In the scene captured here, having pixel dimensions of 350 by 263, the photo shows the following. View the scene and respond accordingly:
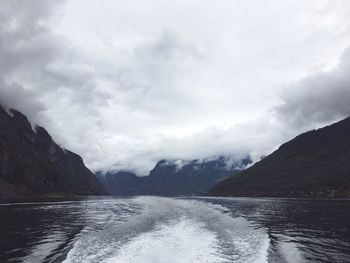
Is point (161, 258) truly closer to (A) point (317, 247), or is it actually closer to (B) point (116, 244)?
(B) point (116, 244)

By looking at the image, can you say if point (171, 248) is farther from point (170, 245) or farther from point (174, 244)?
point (174, 244)

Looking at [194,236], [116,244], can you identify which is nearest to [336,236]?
[194,236]

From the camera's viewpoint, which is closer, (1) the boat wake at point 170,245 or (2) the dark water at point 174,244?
(1) the boat wake at point 170,245

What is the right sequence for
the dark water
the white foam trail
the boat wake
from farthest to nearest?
1. the dark water
2. the boat wake
3. the white foam trail

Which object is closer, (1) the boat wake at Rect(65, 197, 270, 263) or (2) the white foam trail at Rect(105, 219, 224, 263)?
(2) the white foam trail at Rect(105, 219, 224, 263)

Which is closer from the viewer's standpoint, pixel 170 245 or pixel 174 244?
pixel 170 245

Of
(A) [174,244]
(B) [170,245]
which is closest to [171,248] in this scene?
(B) [170,245]

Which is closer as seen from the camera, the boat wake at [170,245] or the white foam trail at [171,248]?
the white foam trail at [171,248]

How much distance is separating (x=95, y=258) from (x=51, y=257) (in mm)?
5144

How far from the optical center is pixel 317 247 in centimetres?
4941

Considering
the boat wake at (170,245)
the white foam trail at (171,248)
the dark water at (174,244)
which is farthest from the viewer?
the dark water at (174,244)

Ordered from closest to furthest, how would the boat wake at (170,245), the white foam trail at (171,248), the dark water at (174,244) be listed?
the white foam trail at (171,248), the boat wake at (170,245), the dark water at (174,244)

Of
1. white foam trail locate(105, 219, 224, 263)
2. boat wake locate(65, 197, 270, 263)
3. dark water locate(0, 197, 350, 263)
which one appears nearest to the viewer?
white foam trail locate(105, 219, 224, 263)

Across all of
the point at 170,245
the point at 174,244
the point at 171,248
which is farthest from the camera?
the point at 174,244
